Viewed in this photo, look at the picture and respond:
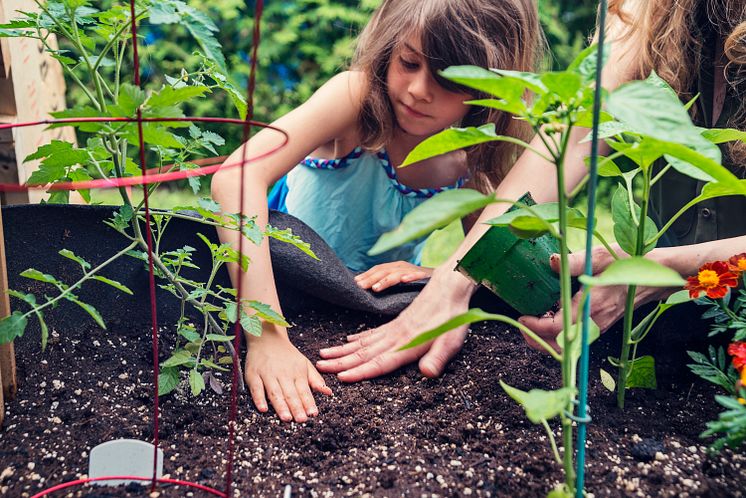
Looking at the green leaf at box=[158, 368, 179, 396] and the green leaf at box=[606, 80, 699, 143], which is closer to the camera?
the green leaf at box=[606, 80, 699, 143]

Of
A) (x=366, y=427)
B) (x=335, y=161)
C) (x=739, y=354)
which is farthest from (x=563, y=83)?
(x=335, y=161)

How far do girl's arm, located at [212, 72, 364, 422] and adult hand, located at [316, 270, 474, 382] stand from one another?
0.22 ft

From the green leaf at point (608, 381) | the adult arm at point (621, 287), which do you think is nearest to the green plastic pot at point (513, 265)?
the adult arm at point (621, 287)

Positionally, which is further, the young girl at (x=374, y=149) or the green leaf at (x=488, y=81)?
the young girl at (x=374, y=149)

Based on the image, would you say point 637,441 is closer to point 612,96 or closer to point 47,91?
point 612,96

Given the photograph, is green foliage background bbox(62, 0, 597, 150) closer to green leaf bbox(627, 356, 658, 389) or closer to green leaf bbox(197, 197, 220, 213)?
green leaf bbox(197, 197, 220, 213)

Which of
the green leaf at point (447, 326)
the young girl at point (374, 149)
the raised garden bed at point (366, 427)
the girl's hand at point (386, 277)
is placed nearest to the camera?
the green leaf at point (447, 326)

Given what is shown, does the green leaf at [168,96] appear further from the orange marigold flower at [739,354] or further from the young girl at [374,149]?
the orange marigold flower at [739,354]

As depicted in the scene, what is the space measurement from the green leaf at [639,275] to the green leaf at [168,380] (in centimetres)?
68

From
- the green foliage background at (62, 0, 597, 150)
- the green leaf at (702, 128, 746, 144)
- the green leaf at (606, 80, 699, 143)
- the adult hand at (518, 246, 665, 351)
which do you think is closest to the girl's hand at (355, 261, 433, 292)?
the adult hand at (518, 246, 665, 351)

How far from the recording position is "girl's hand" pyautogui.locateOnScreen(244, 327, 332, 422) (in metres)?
1.17

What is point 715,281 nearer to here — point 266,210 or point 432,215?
point 432,215

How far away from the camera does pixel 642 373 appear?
3.70 ft

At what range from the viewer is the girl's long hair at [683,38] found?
1403 millimetres
